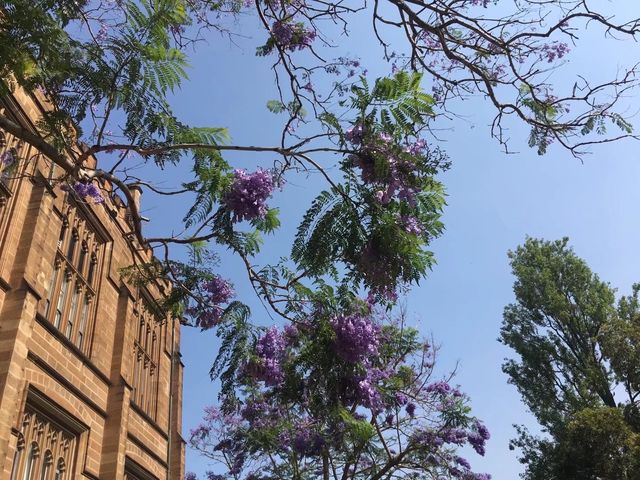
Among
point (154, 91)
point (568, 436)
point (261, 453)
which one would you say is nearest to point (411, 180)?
point (154, 91)

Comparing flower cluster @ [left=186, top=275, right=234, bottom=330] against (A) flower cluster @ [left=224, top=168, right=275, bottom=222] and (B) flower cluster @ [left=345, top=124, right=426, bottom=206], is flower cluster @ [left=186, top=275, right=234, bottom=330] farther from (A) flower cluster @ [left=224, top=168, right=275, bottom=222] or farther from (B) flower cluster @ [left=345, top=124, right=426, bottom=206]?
(B) flower cluster @ [left=345, top=124, right=426, bottom=206]

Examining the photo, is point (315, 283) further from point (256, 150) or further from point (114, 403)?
point (114, 403)

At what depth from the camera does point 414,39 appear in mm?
5242

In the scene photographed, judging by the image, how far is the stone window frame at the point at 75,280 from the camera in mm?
10195

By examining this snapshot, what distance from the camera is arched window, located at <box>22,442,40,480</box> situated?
27.3ft

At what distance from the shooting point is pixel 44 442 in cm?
887

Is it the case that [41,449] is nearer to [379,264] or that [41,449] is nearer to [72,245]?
[72,245]

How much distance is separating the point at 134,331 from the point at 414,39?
10.5 metres

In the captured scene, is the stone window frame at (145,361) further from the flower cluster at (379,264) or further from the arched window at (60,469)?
the flower cluster at (379,264)

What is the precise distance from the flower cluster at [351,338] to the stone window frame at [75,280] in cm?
569

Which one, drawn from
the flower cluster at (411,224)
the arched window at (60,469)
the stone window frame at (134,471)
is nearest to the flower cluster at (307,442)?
the stone window frame at (134,471)

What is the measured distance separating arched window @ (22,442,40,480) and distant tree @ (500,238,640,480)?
1379 cm

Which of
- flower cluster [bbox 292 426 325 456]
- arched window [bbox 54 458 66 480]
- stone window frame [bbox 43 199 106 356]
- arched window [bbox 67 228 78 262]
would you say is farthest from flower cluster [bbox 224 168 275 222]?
flower cluster [bbox 292 426 325 456]

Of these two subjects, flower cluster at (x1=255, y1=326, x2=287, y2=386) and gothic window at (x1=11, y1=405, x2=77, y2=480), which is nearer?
flower cluster at (x1=255, y1=326, x2=287, y2=386)
